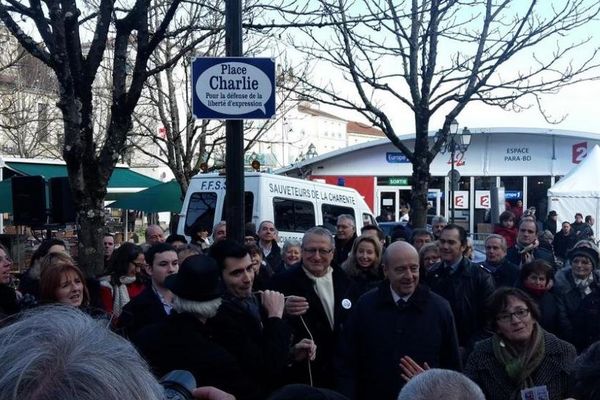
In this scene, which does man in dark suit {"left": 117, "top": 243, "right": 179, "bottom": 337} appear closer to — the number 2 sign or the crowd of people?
the crowd of people

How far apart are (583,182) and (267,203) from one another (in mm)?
14332

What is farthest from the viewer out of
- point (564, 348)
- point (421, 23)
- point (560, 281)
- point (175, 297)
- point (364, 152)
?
point (364, 152)

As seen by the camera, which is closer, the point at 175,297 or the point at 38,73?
the point at 175,297

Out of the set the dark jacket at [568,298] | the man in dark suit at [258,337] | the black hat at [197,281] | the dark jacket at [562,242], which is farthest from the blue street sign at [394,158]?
the black hat at [197,281]

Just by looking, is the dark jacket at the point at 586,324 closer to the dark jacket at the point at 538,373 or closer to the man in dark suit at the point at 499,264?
the man in dark suit at the point at 499,264

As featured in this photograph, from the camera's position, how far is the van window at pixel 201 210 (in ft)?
42.9

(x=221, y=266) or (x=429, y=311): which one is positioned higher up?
(x=221, y=266)

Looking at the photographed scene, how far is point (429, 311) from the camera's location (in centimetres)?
455

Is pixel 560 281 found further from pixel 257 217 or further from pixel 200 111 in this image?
pixel 257 217

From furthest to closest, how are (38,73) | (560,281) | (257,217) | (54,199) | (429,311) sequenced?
(38,73) < (257,217) < (54,199) < (560,281) < (429,311)

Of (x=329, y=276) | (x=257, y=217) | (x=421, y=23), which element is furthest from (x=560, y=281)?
(x=257, y=217)

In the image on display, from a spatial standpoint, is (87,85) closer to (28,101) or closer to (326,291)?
(326,291)

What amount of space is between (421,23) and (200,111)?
6.50 meters

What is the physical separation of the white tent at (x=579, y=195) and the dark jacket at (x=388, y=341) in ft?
64.9
